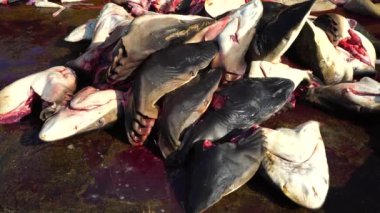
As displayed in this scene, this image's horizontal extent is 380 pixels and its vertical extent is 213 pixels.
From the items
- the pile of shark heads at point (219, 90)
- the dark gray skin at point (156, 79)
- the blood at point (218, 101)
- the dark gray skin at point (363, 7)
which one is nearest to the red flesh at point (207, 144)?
the pile of shark heads at point (219, 90)

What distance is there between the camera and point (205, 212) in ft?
11.6

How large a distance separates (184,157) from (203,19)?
1442mm

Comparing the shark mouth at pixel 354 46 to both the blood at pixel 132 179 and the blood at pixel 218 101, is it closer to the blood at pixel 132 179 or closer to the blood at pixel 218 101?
the blood at pixel 218 101

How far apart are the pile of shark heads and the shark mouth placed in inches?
0.4

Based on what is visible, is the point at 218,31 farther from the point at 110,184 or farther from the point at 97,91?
the point at 110,184

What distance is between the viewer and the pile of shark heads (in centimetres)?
364

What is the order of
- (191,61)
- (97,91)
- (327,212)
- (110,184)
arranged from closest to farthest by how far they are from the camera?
(327,212)
(110,184)
(191,61)
(97,91)

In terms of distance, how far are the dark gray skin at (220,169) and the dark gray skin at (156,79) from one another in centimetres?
60

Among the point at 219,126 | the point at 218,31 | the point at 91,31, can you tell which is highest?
the point at 218,31

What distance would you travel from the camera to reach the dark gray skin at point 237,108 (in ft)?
12.9

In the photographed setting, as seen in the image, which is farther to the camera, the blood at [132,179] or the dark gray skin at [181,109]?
the dark gray skin at [181,109]

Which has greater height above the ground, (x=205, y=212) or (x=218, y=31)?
(x=218, y=31)

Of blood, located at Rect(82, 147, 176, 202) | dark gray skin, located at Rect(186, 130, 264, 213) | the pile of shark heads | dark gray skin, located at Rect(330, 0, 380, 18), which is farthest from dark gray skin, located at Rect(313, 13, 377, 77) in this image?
blood, located at Rect(82, 147, 176, 202)

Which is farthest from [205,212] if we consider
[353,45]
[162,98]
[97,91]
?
[353,45]
